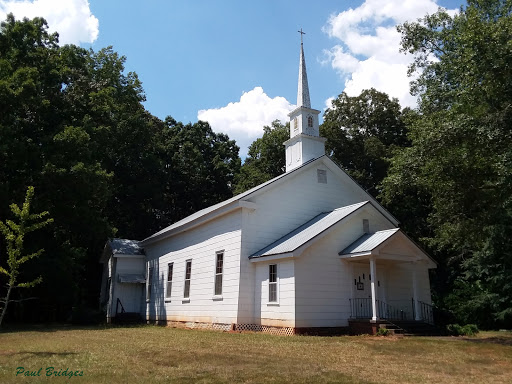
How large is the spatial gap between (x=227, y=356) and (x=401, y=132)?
97.7 feet

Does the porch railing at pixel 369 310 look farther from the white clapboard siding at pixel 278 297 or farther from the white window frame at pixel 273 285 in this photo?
the white window frame at pixel 273 285

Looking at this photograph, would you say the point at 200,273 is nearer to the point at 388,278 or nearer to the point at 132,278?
the point at 132,278

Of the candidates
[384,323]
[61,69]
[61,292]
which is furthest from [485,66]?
[61,292]

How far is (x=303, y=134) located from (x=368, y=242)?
7517 millimetres

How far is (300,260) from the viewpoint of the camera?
634 inches

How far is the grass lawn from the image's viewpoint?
748 cm

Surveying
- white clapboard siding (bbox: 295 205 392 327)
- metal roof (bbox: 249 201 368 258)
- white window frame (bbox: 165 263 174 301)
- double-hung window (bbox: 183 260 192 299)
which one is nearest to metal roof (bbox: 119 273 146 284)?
white window frame (bbox: 165 263 174 301)

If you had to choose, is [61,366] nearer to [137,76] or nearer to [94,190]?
[94,190]

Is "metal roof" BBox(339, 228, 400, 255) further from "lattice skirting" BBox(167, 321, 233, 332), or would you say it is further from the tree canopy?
the tree canopy

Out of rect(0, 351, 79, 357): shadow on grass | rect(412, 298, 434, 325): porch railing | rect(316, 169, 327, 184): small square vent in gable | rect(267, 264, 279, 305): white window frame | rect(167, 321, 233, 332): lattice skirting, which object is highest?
rect(316, 169, 327, 184): small square vent in gable

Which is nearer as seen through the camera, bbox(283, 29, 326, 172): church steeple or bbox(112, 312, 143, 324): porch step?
bbox(283, 29, 326, 172): church steeple

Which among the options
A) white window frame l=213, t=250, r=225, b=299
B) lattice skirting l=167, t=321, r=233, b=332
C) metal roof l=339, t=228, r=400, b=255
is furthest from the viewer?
white window frame l=213, t=250, r=225, b=299

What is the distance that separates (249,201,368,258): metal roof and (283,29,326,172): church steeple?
3.74 metres

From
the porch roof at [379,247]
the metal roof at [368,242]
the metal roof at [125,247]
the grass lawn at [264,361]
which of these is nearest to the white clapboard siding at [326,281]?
the metal roof at [368,242]
